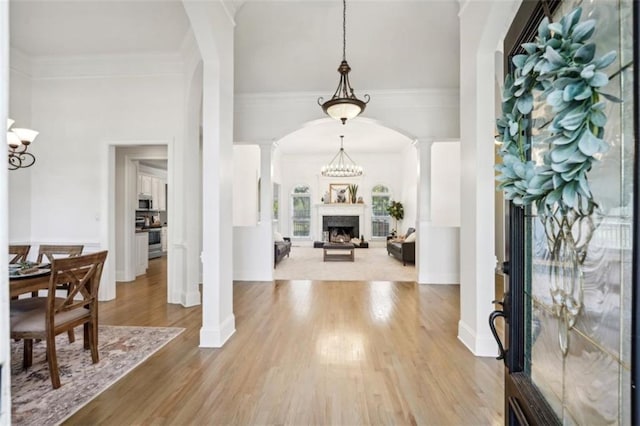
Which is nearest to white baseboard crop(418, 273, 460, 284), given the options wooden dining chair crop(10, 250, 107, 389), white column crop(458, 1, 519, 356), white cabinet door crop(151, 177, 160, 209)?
white column crop(458, 1, 519, 356)

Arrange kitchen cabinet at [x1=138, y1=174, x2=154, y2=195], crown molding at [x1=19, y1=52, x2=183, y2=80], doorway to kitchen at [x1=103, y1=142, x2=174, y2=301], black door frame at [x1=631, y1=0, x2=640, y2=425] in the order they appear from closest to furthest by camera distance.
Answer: black door frame at [x1=631, y1=0, x2=640, y2=425] < crown molding at [x1=19, y1=52, x2=183, y2=80] < doorway to kitchen at [x1=103, y1=142, x2=174, y2=301] < kitchen cabinet at [x1=138, y1=174, x2=154, y2=195]

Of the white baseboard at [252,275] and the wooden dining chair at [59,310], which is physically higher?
the wooden dining chair at [59,310]

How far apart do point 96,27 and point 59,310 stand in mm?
3333

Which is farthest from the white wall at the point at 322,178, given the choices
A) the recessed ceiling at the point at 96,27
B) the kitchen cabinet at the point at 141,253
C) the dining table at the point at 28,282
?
the dining table at the point at 28,282

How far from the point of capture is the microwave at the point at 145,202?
7.55 metres

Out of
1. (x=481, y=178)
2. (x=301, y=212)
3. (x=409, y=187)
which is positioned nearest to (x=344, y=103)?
(x=481, y=178)

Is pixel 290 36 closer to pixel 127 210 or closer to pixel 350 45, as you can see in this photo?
pixel 350 45

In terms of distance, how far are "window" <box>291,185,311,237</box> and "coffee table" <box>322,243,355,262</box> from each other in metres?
3.52

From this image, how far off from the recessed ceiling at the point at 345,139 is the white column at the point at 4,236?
657 cm

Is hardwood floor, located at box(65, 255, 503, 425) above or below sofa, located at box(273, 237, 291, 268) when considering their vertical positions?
below

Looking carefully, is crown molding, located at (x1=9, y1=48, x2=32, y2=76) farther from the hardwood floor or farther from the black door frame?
the black door frame

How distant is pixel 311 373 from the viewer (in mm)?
2406

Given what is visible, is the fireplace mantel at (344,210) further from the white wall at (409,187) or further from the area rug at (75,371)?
the area rug at (75,371)

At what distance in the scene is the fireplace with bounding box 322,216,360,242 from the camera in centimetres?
1153
